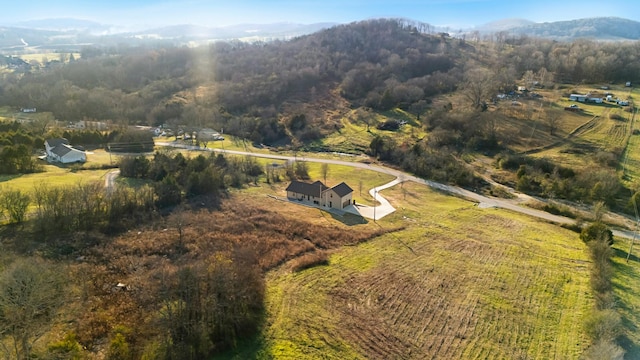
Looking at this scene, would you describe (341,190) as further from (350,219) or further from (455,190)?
(455,190)

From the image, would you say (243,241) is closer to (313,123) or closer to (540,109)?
(313,123)

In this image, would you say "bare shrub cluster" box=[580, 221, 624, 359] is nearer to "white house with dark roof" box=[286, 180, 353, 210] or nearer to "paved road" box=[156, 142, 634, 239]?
"paved road" box=[156, 142, 634, 239]

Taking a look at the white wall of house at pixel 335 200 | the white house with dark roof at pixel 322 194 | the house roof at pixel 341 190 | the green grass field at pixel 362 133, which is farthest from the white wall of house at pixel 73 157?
the green grass field at pixel 362 133

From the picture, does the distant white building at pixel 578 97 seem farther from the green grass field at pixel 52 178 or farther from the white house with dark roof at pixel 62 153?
the white house with dark roof at pixel 62 153

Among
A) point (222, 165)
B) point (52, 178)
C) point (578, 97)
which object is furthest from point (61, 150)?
point (578, 97)

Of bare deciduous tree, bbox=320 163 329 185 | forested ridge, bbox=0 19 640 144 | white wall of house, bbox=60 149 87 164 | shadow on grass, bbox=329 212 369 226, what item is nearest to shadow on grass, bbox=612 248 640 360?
shadow on grass, bbox=329 212 369 226

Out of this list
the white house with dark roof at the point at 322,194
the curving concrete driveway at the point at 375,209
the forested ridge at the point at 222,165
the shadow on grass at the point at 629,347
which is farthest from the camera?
the white house with dark roof at the point at 322,194
